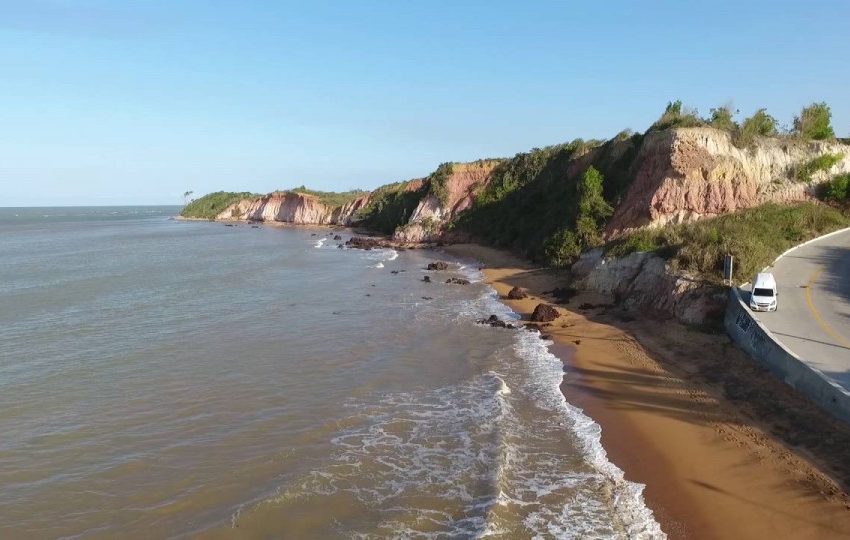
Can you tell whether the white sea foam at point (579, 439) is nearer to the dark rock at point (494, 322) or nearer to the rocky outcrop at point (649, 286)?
the dark rock at point (494, 322)

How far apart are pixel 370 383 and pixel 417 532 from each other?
24.2 ft

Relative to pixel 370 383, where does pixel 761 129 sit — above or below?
above

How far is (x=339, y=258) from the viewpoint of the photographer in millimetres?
49406

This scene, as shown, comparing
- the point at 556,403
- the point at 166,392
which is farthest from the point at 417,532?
the point at 166,392

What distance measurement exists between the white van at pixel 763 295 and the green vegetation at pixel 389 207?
53.1 metres

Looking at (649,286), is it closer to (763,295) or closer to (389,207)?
(763,295)

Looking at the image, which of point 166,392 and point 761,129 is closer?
point 166,392

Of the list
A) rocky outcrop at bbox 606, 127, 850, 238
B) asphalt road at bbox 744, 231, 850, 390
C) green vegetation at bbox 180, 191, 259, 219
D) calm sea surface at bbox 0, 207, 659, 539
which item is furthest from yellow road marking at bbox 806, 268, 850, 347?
green vegetation at bbox 180, 191, 259, 219

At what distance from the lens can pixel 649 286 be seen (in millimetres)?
23891

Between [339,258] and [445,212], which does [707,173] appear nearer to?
[339,258]

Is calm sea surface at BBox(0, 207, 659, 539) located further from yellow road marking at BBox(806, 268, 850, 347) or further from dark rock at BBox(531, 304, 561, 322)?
yellow road marking at BBox(806, 268, 850, 347)

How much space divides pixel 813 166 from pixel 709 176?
697 cm

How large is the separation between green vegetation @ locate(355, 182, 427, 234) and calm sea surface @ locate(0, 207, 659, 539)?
4686 centimetres

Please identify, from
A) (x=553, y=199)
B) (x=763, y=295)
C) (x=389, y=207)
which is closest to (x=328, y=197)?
(x=389, y=207)
